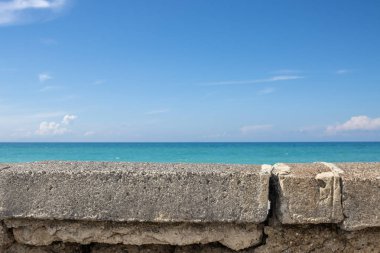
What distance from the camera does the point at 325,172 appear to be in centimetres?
273

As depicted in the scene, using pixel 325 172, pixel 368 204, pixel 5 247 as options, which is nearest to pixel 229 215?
pixel 325 172

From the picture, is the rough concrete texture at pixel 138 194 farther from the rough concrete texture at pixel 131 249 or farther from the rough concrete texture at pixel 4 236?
the rough concrete texture at pixel 131 249

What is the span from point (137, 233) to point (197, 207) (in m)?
0.42

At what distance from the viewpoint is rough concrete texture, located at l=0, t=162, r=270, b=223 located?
265 cm

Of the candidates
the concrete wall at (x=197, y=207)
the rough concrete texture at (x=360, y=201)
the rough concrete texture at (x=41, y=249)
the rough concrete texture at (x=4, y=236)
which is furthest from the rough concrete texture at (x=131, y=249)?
the rough concrete texture at (x=360, y=201)

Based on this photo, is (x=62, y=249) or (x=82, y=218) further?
(x=62, y=249)

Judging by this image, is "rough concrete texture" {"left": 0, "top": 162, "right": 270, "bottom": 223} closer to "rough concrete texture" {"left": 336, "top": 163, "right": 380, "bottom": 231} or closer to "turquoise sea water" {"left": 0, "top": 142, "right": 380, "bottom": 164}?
"rough concrete texture" {"left": 336, "top": 163, "right": 380, "bottom": 231}

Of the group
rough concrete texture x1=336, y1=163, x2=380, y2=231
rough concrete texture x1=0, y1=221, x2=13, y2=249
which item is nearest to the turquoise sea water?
rough concrete texture x1=0, y1=221, x2=13, y2=249

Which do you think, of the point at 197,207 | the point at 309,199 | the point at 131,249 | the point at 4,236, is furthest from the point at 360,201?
the point at 4,236

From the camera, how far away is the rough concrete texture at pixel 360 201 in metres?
2.65

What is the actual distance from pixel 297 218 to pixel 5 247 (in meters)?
1.80

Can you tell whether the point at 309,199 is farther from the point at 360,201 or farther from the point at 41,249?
the point at 41,249

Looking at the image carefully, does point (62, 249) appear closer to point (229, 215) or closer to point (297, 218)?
point (229, 215)

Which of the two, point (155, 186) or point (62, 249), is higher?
point (155, 186)
